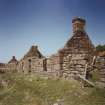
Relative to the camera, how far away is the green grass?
36.1ft

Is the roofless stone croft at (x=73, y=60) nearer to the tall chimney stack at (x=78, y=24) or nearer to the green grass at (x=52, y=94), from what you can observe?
the tall chimney stack at (x=78, y=24)

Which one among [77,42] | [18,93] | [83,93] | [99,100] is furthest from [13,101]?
[77,42]

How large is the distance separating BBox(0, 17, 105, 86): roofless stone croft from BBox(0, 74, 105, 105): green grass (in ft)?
2.95

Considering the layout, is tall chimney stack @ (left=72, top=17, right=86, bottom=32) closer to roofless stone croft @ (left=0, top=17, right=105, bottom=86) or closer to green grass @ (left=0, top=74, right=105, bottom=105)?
roofless stone croft @ (left=0, top=17, right=105, bottom=86)

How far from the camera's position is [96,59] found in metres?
13.1

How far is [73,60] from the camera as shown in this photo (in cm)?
1442

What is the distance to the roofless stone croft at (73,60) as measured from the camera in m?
13.7

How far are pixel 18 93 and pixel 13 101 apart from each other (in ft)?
3.95

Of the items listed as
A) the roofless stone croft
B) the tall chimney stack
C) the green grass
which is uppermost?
the tall chimney stack

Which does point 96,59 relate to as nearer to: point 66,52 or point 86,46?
point 66,52

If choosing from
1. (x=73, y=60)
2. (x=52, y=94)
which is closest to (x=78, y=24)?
Result: (x=73, y=60)

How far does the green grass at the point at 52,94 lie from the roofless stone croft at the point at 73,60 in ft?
2.95

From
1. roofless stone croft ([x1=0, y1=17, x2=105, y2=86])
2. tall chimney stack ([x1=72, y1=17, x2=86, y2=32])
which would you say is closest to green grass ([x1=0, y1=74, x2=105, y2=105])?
roofless stone croft ([x1=0, y1=17, x2=105, y2=86])

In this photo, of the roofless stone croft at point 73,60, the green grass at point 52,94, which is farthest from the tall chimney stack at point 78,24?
the green grass at point 52,94
